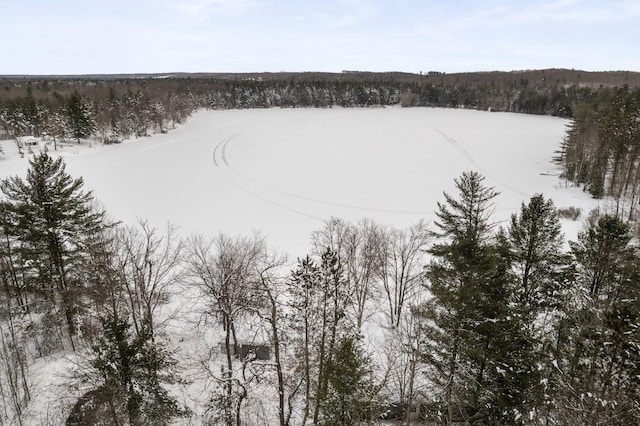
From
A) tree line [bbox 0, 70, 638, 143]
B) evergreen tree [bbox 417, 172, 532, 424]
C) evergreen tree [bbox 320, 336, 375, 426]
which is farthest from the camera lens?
tree line [bbox 0, 70, 638, 143]

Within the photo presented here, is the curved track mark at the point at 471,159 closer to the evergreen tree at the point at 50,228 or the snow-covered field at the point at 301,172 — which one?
the snow-covered field at the point at 301,172

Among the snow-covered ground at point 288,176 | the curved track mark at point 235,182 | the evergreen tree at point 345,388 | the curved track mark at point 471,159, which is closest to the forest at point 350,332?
the evergreen tree at point 345,388

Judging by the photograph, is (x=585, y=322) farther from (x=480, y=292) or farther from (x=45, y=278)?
(x=45, y=278)

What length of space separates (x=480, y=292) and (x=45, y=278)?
21.8 metres

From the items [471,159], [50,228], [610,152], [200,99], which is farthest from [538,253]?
[200,99]

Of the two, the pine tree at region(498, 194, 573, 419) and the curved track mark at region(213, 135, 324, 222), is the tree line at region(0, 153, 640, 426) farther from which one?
the curved track mark at region(213, 135, 324, 222)

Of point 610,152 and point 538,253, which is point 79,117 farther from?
point 610,152

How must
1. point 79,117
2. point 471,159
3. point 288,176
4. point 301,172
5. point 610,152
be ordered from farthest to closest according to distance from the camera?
1. point 79,117
2. point 471,159
3. point 301,172
4. point 288,176
5. point 610,152

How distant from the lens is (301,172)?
222 feet

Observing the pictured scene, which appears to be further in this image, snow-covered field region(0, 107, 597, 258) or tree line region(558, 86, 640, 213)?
tree line region(558, 86, 640, 213)

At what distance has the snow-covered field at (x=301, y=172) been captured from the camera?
158 ft

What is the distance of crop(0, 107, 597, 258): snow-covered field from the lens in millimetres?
48094

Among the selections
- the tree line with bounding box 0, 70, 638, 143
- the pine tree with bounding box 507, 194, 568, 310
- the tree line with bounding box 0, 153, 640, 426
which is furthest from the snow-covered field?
the pine tree with bounding box 507, 194, 568, 310

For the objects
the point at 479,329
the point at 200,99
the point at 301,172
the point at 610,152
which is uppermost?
the point at 200,99
